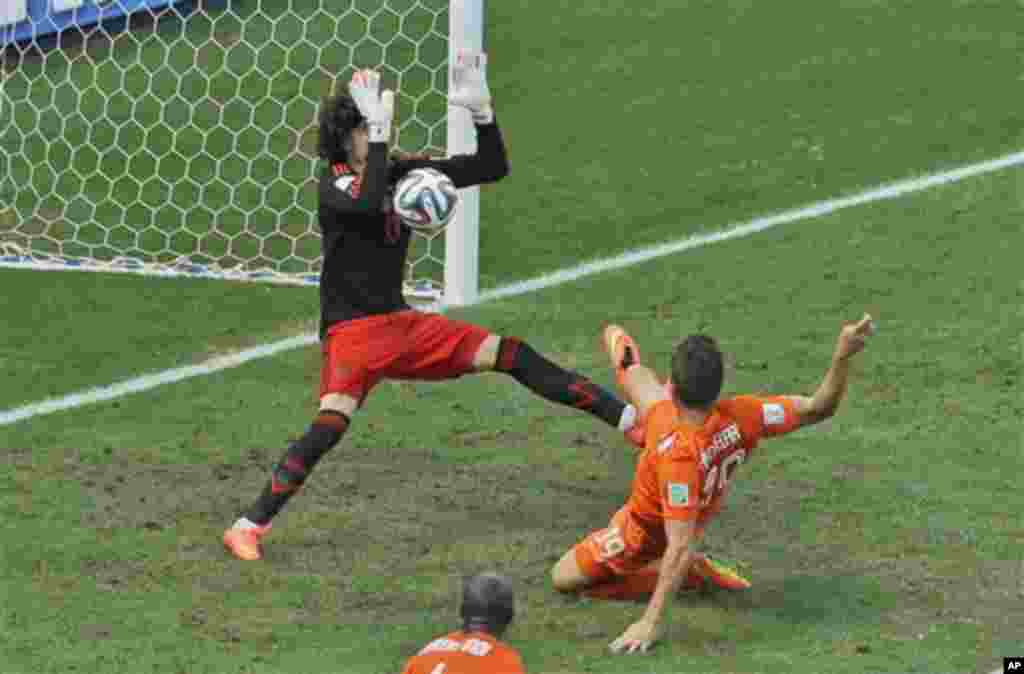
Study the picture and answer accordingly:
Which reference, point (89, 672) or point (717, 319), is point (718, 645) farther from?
point (717, 319)

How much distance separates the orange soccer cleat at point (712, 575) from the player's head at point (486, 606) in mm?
2216

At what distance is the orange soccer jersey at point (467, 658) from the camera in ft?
18.3

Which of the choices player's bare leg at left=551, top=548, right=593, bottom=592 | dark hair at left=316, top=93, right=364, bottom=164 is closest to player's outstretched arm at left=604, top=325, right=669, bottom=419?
player's bare leg at left=551, top=548, right=593, bottom=592

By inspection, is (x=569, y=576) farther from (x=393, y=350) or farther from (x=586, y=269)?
(x=586, y=269)

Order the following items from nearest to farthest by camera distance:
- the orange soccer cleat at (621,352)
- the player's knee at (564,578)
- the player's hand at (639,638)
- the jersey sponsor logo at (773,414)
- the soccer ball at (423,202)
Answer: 1. the player's hand at (639,638)
2. the jersey sponsor logo at (773,414)
3. the player's knee at (564,578)
4. the orange soccer cleat at (621,352)
5. the soccer ball at (423,202)

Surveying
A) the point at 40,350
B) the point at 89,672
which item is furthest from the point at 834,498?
the point at 40,350

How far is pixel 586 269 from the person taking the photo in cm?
1192

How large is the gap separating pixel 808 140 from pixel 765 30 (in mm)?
1778

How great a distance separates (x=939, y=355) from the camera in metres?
10.6

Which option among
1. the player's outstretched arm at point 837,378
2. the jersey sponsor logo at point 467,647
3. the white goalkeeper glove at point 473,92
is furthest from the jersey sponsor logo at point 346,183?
the jersey sponsor logo at point 467,647

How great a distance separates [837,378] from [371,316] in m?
1.96

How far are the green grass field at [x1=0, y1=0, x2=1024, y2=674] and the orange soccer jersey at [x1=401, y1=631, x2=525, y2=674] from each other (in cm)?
161

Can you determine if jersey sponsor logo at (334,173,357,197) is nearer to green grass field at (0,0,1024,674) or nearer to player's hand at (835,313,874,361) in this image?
green grass field at (0,0,1024,674)

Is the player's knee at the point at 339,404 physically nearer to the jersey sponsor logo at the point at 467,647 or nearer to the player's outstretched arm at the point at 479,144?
the player's outstretched arm at the point at 479,144
